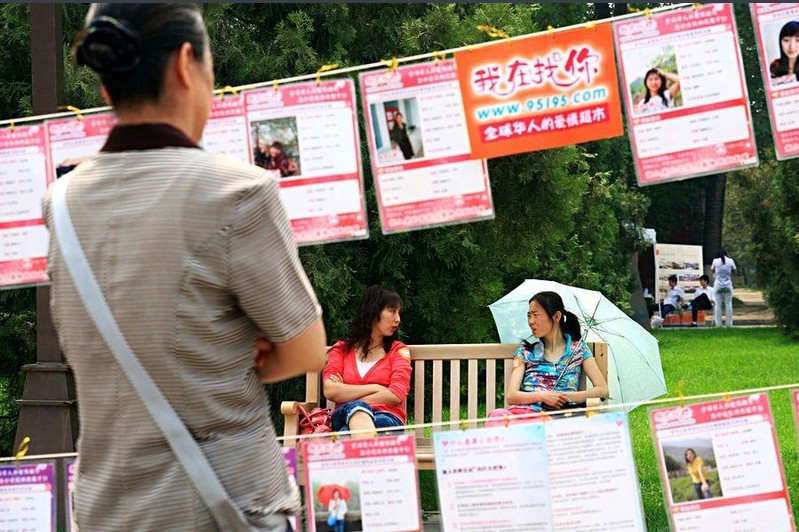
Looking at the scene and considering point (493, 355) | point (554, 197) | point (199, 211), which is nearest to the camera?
point (199, 211)

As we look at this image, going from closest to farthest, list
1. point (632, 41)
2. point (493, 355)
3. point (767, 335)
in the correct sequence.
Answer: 1. point (632, 41)
2. point (493, 355)
3. point (767, 335)

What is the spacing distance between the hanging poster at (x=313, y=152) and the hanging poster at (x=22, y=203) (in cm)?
74

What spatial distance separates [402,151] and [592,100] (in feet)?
2.04

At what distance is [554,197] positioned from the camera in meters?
7.55

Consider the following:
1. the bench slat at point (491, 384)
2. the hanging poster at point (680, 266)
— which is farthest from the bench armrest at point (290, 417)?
the hanging poster at point (680, 266)

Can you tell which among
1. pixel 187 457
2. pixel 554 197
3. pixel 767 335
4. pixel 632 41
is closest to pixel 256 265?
pixel 187 457

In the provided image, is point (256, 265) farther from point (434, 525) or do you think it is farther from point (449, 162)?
point (434, 525)

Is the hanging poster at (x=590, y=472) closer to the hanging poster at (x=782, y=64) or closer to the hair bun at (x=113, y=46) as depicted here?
the hanging poster at (x=782, y=64)

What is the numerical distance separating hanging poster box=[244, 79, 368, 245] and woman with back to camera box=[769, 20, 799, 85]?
1.35 meters

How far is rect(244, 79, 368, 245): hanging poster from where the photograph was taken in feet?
12.1

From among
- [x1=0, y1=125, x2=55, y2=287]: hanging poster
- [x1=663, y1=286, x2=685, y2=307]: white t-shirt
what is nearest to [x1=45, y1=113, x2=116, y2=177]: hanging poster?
[x1=0, y1=125, x2=55, y2=287]: hanging poster

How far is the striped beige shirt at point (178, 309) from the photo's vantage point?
1.81 meters

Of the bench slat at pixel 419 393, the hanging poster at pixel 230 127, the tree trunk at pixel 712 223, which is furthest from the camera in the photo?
the tree trunk at pixel 712 223

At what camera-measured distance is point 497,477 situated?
385 centimetres
